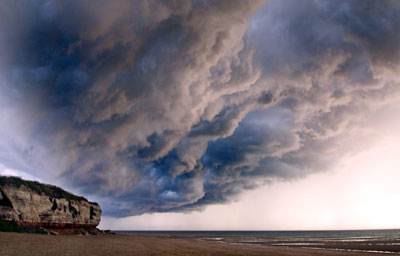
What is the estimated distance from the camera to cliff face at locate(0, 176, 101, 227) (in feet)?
176

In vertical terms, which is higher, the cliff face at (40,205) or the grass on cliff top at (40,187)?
the grass on cliff top at (40,187)

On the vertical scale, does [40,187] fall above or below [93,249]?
above

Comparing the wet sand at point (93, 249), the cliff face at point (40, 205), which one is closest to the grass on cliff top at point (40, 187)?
the cliff face at point (40, 205)

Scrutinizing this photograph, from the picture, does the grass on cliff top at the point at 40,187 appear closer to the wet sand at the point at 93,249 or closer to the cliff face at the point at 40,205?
the cliff face at the point at 40,205

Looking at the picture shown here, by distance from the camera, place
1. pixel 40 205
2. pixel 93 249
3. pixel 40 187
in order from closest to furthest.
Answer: pixel 93 249
pixel 40 205
pixel 40 187

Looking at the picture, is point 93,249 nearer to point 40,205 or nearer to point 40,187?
point 40,205

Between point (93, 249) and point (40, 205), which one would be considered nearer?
point (93, 249)

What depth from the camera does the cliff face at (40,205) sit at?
53531 mm

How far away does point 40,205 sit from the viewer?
6244 cm

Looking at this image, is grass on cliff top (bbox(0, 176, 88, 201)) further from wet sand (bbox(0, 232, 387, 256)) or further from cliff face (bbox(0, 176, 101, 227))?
wet sand (bbox(0, 232, 387, 256))

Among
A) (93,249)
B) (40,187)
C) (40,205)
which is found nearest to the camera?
(93,249)

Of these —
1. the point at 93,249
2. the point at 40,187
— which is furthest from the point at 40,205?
the point at 93,249

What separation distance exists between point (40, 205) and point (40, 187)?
6.11m

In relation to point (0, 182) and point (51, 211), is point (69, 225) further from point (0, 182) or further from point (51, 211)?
point (0, 182)
